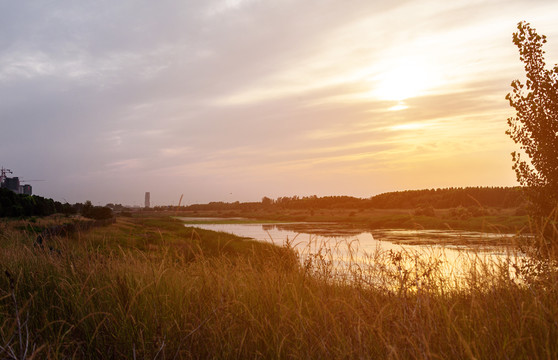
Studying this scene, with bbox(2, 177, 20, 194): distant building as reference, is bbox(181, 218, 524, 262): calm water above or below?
below

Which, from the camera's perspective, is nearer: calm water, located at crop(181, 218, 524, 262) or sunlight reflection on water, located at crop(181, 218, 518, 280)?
sunlight reflection on water, located at crop(181, 218, 518, 280)

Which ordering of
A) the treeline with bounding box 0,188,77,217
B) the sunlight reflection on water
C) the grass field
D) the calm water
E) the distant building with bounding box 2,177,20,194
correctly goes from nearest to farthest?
the grass field, the sunlight reflection on water, the calm water, the treeline with bounding box 0,188,77,217, the distant building with bounding box 2,177,20,194

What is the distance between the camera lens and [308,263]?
20.4 feet

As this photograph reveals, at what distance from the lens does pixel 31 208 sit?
131ft

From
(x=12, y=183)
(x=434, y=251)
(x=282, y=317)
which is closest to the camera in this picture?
(x=282, y=317)

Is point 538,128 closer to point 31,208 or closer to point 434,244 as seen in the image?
point 434,244

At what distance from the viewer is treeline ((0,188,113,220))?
34.5 metres

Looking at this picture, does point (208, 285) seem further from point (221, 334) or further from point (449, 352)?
point (449, 352)

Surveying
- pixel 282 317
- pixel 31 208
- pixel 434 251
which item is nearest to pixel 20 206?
pixel 31 208

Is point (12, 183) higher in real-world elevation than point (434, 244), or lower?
higher

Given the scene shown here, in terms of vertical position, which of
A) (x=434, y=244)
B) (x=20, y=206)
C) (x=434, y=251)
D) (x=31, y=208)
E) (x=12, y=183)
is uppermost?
(x=12, y=183)

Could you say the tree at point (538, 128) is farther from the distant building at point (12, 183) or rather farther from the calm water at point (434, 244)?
the distant building at point (12, 183)

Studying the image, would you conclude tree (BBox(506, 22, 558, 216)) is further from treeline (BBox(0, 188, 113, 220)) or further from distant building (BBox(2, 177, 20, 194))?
distant building (BBox(2, 177, 20, 194))

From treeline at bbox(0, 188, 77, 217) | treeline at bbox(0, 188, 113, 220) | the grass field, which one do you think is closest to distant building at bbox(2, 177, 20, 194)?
treeline at bbox(0, 188, 113, 220)
